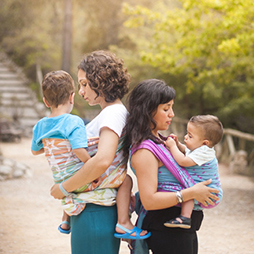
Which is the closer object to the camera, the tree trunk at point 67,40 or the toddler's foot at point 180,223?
the toddler's foot at point 180,223

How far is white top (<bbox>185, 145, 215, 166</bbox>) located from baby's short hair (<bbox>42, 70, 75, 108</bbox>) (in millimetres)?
744

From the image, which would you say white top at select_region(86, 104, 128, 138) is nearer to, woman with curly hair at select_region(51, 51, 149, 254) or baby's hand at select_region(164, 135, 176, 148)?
woman with curly hair at select_region(51, 51, 149, 254)

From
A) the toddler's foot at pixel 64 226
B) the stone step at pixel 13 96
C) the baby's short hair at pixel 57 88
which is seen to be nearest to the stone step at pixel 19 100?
the stone step at pixel 13 96

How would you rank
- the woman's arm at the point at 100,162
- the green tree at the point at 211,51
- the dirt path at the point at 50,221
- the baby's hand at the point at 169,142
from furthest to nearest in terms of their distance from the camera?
1. the green tree at the point at 211,51
2. the dirt path at the point at 50,221
3. the baby's hand at the point at 169,142
4. the woman's arm at the point at 100,162

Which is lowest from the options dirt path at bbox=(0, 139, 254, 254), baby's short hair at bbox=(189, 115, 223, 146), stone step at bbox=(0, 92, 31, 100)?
stone step at bbox=(0, 92, 31, 100)

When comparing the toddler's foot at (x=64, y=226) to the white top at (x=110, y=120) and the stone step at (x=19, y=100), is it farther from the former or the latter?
the stone step at (x=19, y=100)

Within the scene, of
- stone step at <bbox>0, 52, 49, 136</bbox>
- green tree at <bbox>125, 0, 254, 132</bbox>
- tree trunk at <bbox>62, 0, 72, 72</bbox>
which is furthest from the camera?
tree trunk at <bbox>62, 0, 72, 72</bbox>

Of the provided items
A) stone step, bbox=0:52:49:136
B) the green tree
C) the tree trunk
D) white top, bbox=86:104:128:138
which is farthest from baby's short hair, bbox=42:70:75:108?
the tree trunk

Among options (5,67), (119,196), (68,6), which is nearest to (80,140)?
(119,196)

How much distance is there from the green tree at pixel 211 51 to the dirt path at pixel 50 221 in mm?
2701

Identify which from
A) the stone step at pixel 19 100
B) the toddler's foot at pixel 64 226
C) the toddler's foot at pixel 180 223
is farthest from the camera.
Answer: the stone step at pixel 19 100

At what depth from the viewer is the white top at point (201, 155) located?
2023 millimetres

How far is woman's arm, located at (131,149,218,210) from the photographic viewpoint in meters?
1.93

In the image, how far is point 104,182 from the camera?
2.00 meters
